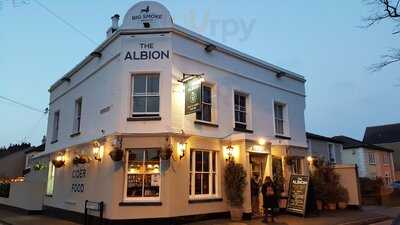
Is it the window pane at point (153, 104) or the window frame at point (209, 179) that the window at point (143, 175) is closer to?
the window frame at point (209, 179)

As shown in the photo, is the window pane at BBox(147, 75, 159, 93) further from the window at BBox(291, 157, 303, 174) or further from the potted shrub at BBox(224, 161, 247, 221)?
the window at BBox(291, 157, 303, 174)

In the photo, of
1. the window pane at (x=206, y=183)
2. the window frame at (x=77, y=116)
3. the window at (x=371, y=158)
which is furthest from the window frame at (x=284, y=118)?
the window at (x=371, y=158)

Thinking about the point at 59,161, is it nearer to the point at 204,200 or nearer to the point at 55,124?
the point at 55,124

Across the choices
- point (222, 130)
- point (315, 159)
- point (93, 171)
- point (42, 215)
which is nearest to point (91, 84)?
point (93, 171)

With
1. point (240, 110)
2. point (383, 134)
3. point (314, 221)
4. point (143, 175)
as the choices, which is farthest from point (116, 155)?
point (383, 134)

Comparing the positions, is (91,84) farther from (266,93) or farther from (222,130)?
(266,93)

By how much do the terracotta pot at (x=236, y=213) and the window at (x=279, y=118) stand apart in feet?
17.9

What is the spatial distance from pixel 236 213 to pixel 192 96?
4799mm

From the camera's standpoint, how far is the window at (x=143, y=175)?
519 inches

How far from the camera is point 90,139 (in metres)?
15.5

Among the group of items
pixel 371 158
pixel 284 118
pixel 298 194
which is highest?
pixel 284 118

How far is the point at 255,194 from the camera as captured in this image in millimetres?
15109

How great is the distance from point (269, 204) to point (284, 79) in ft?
25.8

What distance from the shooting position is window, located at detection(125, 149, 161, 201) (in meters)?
13.2
